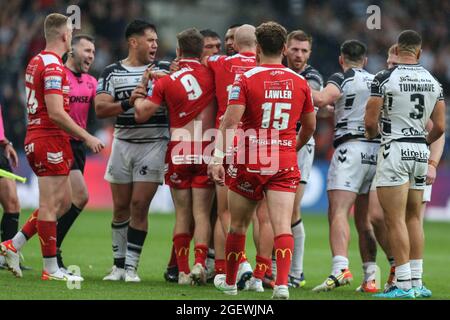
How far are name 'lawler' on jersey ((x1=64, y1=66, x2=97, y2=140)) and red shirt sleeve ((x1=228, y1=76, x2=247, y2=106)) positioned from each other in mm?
3433

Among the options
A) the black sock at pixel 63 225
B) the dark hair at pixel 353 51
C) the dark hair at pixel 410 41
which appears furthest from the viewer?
the black sock at pixel 63 225

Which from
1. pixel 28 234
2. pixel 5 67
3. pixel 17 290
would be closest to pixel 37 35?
pixel 5 67

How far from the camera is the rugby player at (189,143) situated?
1066 cm

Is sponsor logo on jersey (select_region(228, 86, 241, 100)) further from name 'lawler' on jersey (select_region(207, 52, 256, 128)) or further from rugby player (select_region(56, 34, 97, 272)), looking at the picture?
rugby player (select_region(56, 34, 97, 272))

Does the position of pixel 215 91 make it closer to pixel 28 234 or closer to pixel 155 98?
pixel 155 98

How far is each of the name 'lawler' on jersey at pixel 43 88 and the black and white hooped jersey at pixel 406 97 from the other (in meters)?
3.14

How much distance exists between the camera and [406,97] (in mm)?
9773

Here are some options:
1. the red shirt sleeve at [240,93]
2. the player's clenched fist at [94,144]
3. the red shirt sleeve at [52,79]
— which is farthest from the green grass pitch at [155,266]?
the red shirt sleeve at [52,79]

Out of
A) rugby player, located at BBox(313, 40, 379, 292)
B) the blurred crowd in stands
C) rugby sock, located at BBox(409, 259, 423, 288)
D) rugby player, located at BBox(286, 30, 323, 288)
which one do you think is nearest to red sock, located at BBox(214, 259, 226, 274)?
rugby player, located at BBox(286, 30, 323, 288)

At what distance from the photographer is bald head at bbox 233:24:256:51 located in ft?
34.7

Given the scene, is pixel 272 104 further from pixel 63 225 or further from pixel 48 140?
pixel 63 225

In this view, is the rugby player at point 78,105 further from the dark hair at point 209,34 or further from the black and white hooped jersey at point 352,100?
the black and white hooped jersey at point 352,100

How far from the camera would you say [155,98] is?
34.7 feet

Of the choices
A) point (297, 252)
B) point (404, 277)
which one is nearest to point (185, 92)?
point (297, 252)
